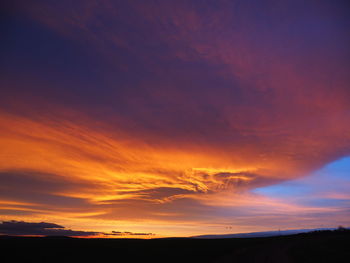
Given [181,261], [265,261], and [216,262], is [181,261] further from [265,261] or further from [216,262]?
[265,261]

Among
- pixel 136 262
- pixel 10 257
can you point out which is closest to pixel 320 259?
pixel 136 262

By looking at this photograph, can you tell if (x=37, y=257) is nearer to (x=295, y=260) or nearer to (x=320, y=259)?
(x=295, y=260)

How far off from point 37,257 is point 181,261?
64.5ft

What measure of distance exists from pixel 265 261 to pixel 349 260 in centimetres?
865

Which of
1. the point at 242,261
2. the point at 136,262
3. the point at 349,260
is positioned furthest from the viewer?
the point at 136,262

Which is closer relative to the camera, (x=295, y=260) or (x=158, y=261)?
(x=295, y=260)

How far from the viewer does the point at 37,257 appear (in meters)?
34.5

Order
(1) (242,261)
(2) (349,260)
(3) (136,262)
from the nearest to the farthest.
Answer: (2) (349,260) → (1) (242,261) → (3) (136,262)

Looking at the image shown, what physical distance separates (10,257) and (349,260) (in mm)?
41033

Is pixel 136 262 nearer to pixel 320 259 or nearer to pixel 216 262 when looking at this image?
pixel 216 262

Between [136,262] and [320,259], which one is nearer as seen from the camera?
[320,259]

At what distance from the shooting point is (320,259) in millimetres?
28094

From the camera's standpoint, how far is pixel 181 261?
33094 millimetres

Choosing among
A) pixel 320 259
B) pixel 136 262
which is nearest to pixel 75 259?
pixel 136 262
